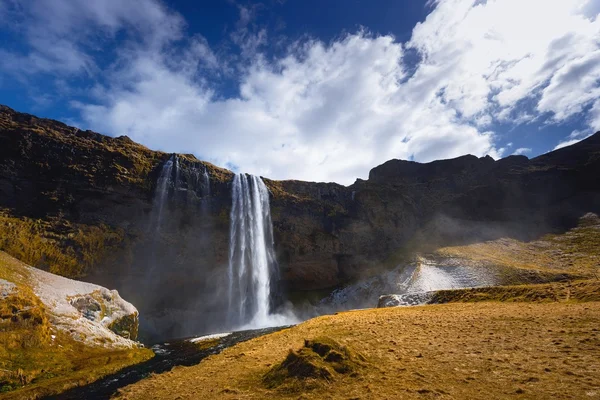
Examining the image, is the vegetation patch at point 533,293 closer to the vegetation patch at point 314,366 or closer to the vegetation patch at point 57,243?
the vegetation patch at point 314,366

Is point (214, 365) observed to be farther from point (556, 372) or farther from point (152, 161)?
point (152, 161)

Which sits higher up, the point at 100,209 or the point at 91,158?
the point at 91,158

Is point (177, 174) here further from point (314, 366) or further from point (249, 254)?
point (314, 366)

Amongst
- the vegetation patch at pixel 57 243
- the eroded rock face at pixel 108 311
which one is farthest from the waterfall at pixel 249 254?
the eroded rock face at pixel 108 311

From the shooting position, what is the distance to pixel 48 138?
57594mm

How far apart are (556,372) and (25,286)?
38950mm

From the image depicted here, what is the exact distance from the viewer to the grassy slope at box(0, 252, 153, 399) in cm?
1831

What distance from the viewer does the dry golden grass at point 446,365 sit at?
35.0ft

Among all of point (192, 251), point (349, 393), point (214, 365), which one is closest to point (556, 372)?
point (349, 393)

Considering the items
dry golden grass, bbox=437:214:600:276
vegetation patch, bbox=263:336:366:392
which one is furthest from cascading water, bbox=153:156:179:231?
dry golden grass, bbox=437:214:600:276

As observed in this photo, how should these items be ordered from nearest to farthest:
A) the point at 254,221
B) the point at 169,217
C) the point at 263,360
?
the point at 263,360
the point at 169,217
the point at 254,221

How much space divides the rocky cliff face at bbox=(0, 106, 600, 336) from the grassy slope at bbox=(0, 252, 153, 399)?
27262 mm

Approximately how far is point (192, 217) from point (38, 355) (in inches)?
1814

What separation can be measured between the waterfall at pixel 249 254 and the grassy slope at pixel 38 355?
3670cm
